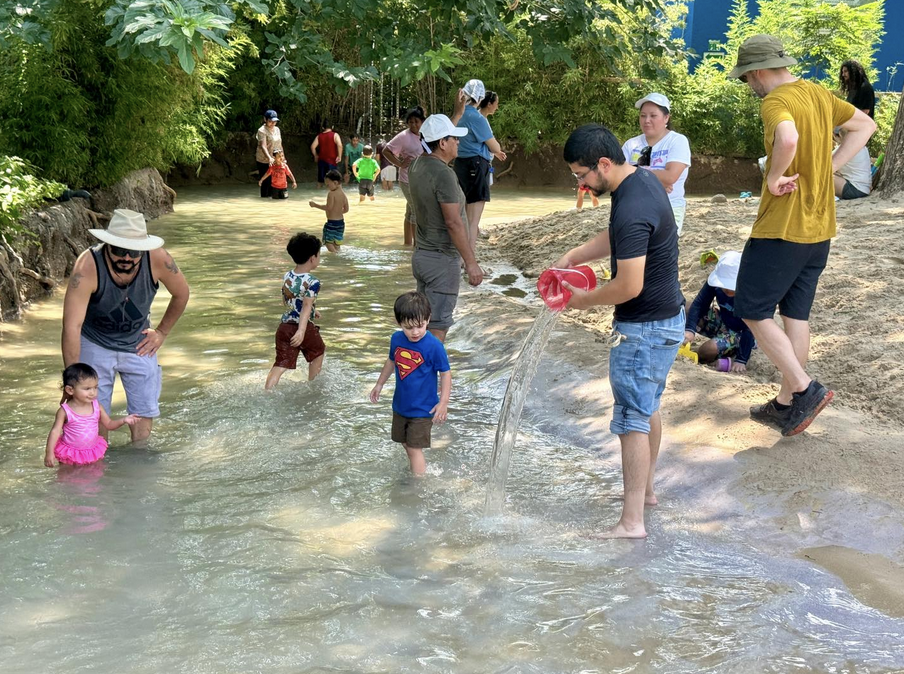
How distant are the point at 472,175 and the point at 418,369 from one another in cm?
538

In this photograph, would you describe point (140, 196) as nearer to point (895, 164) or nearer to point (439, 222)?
point (439, 222)

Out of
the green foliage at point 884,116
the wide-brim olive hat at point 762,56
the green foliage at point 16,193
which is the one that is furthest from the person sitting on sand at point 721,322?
the green foliage at point 884,116

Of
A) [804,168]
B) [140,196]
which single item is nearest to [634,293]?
[804,168]

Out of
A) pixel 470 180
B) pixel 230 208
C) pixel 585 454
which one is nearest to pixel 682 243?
pixel 470 180

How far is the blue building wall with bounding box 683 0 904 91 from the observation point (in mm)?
24578

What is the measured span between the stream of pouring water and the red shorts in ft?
6.56

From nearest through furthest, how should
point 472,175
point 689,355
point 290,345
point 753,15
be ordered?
point 290,345, point 689,355, point 472,175, point 753,15

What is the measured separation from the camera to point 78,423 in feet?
16.6

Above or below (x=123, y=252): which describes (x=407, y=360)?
below

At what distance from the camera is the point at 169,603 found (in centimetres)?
391

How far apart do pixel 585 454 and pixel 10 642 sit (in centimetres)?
328

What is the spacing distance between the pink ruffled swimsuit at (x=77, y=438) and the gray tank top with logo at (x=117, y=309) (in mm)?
354

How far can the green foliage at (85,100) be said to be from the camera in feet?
39.5

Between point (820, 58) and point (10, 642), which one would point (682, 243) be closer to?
point (10, 642)
